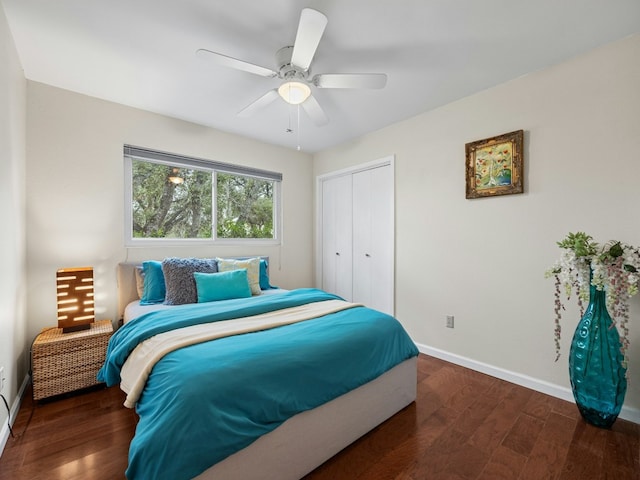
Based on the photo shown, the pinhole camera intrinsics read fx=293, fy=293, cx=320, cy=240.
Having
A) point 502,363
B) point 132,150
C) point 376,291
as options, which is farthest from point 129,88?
point 502,363

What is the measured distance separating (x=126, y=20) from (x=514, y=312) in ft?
11.2

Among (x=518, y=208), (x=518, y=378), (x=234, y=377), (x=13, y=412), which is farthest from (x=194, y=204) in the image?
(x=518, y=378)

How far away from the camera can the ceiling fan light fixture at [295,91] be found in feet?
6.72

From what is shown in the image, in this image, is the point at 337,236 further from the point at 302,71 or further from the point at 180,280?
the point at 302,71

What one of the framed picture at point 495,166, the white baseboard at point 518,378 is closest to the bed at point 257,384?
the white baseboard at point 518,378

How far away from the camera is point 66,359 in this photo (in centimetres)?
213

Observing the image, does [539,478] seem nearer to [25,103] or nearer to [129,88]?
[129,88]

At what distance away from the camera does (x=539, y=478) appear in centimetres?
146

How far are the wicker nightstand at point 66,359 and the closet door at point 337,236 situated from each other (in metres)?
2.56

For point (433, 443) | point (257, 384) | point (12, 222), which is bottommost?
point (433, 443)

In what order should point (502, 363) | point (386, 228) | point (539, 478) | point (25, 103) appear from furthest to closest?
point (386, 228)
point (502, 363)
point (25, 103)
point (539, 478)

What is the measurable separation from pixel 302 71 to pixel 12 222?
2163 mm

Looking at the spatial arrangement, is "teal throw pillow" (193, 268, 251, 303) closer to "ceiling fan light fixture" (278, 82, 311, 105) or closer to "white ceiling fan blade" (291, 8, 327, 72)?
"ceiling fan light fixture" (278, 82, 311, 105)

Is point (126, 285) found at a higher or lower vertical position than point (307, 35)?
lower
